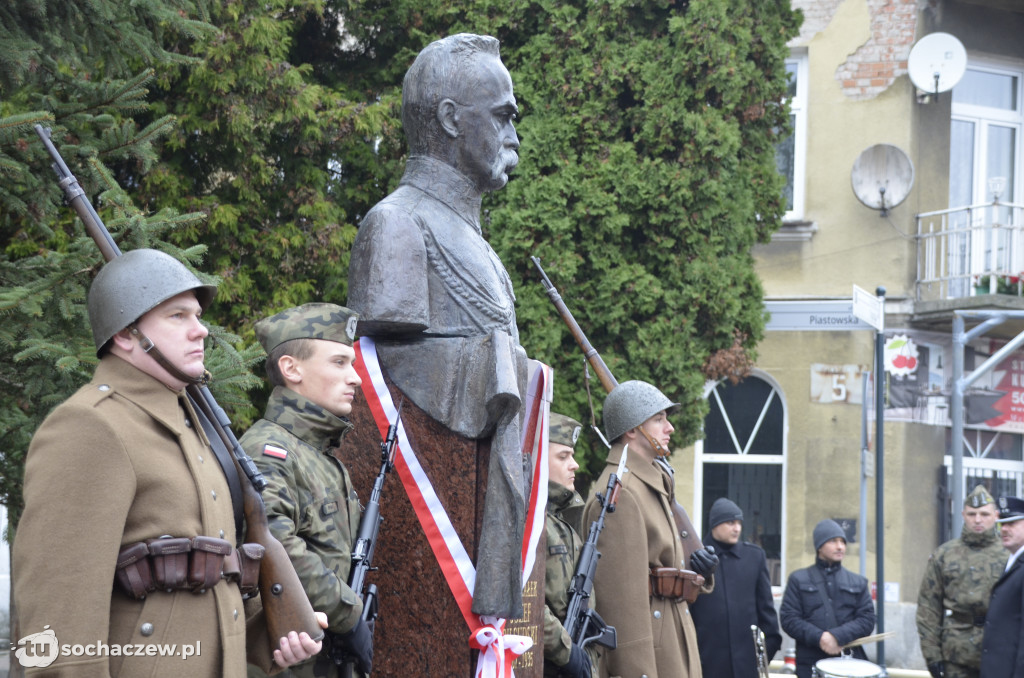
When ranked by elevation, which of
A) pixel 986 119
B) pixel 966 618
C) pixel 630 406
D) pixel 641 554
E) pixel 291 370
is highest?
pixel 986 119

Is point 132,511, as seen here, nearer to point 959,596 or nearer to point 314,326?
point 314,326

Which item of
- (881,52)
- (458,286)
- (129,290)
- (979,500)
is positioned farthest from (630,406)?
(881,52)

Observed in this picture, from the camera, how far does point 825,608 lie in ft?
30.4

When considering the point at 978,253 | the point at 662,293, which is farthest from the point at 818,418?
the point at 662,293

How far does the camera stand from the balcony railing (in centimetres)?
1616

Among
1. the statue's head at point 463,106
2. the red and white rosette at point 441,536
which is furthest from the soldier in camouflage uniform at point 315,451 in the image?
the statue's head at point 463,106

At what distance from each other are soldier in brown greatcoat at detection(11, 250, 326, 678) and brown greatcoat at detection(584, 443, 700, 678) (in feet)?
9.16

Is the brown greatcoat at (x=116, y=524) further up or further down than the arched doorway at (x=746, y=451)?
further up

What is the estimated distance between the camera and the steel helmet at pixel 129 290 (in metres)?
3.14

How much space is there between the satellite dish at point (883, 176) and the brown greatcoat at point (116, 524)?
46.0 ft

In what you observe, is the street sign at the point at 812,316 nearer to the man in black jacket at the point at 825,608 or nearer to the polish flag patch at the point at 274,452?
the man in black jacket at the point at 825,608

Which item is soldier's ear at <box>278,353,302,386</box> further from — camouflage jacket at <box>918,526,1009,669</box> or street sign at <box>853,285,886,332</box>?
street sign at <box>853,285,886,332</box>

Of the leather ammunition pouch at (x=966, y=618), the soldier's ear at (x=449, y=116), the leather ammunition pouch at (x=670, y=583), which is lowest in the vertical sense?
the leather ammunition pouch at (x=966, y=618)

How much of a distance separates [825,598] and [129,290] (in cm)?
724
